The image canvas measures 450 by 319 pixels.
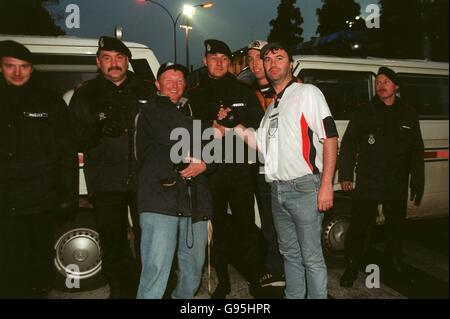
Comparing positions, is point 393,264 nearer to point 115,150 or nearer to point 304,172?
point 304,172

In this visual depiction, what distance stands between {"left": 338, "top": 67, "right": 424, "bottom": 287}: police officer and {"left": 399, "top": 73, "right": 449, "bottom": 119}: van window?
95 centimetres

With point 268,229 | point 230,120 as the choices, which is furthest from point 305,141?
point 268,229

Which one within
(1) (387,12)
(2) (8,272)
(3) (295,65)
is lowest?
(2) (8,272)

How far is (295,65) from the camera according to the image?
4.10 meters

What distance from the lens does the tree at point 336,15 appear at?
39.3 m

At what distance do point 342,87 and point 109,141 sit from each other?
2.71 m

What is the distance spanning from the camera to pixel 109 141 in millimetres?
3152

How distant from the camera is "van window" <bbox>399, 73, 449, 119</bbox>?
15.1 feet

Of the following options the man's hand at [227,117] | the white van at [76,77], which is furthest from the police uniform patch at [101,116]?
the man's hand at [227,117]

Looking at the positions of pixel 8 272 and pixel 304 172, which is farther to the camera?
pixel 8 272

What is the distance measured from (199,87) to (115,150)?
3.18 feet
